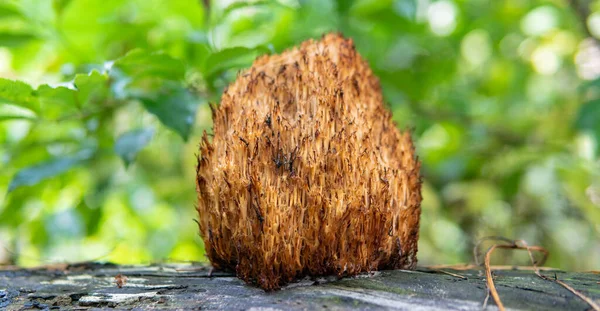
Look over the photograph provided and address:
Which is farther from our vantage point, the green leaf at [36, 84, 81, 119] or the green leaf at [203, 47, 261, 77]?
the green leaf at [203, 47, 261, 77]

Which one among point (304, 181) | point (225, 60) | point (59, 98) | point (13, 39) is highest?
point (13, 39)

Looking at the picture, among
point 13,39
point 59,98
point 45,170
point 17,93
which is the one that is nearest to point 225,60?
point 59,98

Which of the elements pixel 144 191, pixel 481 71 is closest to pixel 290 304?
pixel 144 191

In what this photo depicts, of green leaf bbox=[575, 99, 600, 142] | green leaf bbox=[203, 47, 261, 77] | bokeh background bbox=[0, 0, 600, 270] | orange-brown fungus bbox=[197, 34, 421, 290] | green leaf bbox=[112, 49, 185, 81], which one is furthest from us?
green leaf bbox=[575, 99, 600, 142]

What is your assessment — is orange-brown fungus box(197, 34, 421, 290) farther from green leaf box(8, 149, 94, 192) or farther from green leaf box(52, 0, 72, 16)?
green leaf box(52, 0, 72, 16)

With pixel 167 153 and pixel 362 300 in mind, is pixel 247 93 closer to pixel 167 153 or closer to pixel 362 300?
pixel 362 300

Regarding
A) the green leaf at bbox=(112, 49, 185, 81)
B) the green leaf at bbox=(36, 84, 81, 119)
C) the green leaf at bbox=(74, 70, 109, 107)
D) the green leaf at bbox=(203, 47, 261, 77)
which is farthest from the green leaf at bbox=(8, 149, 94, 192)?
the green leaf at bbox=(203, 47, 261, 77)

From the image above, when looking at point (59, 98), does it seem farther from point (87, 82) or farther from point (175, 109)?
point (175, 109)

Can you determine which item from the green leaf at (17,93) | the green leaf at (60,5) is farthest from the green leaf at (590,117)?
the green leaf at (60,5)
